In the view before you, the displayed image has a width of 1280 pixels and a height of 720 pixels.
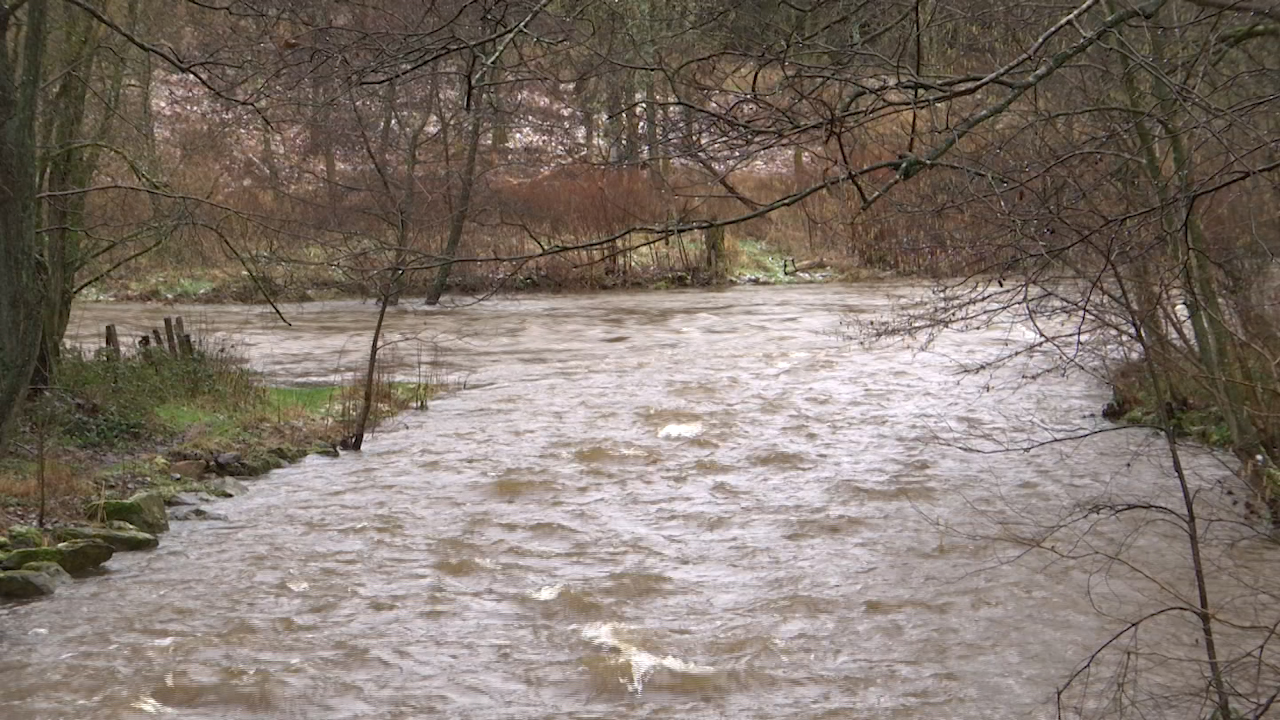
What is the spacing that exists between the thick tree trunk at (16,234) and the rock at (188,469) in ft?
13.7

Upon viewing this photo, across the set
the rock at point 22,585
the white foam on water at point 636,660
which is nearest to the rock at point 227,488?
the rock at point 22,585

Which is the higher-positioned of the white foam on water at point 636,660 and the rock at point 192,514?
the rock at point 192,514

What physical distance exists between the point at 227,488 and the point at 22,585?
9.21 ft

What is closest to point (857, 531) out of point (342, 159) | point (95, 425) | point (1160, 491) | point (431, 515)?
point (1160, 491)

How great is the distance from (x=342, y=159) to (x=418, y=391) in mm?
15773

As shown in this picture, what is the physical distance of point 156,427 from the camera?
40.7 feet

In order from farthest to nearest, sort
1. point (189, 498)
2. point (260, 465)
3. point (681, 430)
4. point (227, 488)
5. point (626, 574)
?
point (681, 430)
point (260, 465)
point (227, 488)
point (189, 498)
point (626, 574)

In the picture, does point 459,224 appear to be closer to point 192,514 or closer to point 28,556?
point 192,514

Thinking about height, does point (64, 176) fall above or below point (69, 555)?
above

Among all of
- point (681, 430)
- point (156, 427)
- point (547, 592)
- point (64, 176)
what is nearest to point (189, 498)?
point (156, 427)

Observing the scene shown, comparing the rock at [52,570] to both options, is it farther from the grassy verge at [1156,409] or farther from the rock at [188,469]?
the grassy verge at [1156,409]

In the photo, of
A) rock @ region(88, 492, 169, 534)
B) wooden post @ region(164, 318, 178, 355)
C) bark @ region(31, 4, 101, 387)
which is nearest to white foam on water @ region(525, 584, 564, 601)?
rock @ region(88, 492, 169, 534)

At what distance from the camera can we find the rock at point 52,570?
8578 mm

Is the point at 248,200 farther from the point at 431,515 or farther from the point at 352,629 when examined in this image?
the point at 352,629
